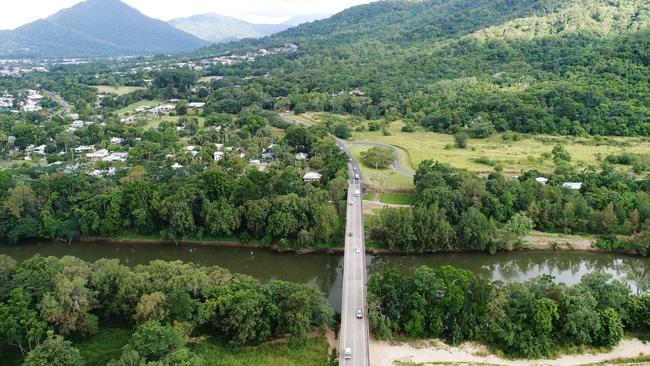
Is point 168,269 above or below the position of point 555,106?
below

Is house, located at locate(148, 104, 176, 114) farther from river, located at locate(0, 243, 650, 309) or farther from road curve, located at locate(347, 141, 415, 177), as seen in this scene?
river, located at locate(0, 243, 650, 309)

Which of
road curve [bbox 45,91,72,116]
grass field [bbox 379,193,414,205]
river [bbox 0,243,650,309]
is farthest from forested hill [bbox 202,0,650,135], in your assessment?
road curve [bbox 45,91,72,116]

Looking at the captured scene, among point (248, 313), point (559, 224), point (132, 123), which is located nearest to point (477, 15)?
point (132, 123)

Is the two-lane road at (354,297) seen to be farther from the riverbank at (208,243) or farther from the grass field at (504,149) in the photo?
the grass field at (504,149)

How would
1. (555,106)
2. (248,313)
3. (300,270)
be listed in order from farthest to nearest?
(555,106) → (300,270) → (248,313)

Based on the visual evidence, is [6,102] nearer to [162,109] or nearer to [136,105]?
[136,105]

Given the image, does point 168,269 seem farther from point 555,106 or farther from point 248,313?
point 555,106
